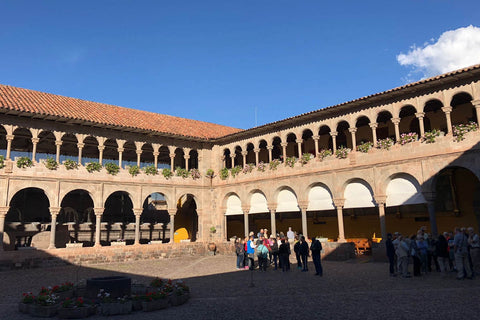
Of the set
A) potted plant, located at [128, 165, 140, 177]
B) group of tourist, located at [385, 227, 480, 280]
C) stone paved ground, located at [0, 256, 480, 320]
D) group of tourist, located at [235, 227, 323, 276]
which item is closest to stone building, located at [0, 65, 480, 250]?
potted plant, located at [128, 165, 140, 177]

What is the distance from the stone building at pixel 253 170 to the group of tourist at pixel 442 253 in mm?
3912

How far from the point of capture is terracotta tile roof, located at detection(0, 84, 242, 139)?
21.4 m

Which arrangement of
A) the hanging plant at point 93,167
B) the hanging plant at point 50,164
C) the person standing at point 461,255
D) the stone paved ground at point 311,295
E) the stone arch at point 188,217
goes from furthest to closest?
the stone arch at point 188,217
the hanging plant at point 93,167
the hanging plant at point 50,164
the person standing at point 461,255
the stone paved ground at point 311,295

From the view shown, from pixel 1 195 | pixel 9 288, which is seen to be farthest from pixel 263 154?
pixel 9 288

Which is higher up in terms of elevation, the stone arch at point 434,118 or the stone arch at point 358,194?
the stone arch at point 434,118

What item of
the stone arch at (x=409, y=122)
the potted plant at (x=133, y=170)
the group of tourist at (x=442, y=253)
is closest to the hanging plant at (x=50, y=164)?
the potted plant at (x=133, y=170)

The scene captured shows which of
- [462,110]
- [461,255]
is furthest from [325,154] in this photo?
[461,255]

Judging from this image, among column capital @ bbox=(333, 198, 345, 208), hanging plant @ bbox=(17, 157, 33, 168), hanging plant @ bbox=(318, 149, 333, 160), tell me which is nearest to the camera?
hanging plant @ bbox=(17, 157, 33, 168)

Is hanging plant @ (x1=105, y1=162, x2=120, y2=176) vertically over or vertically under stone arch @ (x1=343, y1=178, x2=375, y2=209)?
over

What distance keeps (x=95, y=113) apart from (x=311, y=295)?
1925cm

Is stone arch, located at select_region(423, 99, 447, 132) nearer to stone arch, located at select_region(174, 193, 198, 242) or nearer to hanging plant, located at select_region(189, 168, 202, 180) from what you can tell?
hanging plant, located at select_region(189, 168, 202, 180)

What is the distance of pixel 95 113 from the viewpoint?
24609 millimetres

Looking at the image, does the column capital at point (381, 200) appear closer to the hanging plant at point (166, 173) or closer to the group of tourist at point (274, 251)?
the group of tourist at point (274, 251)

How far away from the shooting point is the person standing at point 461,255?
476 inches
